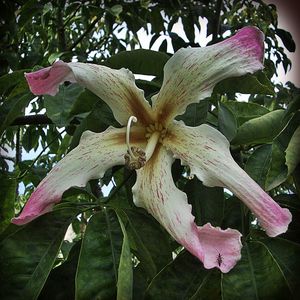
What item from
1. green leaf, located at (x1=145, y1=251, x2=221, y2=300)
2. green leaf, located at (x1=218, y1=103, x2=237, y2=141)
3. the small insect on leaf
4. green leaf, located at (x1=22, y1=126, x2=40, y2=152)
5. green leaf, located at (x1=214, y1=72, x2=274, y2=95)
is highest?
green leaf, located at (x1=214, y1=72, x2=274, y2=95)

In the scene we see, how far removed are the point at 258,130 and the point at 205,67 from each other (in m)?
0.09

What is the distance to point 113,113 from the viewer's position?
1.55 feet

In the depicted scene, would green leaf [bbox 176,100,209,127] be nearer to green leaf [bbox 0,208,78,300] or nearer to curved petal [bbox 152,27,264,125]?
curved petal [bbox 152,27,264,125]

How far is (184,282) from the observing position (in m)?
0.40

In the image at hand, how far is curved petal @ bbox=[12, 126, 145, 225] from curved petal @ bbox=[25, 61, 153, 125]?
0.02m

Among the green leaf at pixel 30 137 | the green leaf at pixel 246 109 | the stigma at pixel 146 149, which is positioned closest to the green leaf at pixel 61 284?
the stigma at pixel 146 149

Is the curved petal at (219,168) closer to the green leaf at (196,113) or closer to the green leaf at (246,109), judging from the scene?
the green leaf at (196,113)

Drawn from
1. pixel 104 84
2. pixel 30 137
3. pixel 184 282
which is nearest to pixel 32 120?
pixel 104 84

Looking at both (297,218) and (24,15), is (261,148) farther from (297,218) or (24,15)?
(24,15)

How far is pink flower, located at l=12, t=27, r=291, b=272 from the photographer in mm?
374

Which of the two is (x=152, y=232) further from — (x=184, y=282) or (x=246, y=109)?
(x=246, y=109)

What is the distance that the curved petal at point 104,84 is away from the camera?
0.43 metres

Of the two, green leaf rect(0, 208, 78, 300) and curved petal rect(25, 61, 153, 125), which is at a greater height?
curved petal rect(25, 61, 153, 125)

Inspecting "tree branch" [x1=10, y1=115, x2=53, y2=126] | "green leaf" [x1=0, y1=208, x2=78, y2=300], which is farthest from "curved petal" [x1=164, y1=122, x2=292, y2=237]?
"tree branch" [x1=10, y1=115, x2=53, y2=126]
